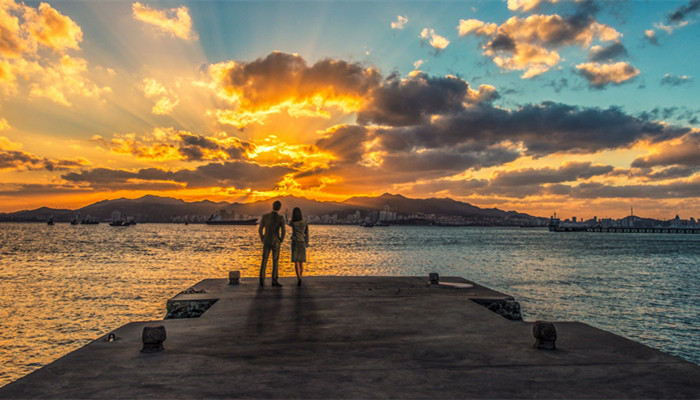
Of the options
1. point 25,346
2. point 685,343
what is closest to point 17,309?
point 25,346

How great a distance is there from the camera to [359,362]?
6000 millimetres

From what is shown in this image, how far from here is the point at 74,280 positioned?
3158cm

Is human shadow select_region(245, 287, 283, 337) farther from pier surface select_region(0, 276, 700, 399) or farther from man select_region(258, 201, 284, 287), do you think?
man select_region(258, 201, 284, 287)

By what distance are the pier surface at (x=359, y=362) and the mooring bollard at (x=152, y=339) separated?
151mm

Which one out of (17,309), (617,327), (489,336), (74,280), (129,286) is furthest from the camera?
(74,280)

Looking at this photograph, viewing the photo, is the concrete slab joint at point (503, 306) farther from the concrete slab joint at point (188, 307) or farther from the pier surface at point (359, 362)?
the concrete slab joint at point (188, 307)

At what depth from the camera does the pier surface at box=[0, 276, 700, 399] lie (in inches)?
193

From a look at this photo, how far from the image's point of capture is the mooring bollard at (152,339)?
21.3 ft

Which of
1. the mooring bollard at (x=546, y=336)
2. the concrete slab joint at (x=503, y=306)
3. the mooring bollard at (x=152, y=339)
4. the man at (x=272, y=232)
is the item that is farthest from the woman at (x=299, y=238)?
the mooring bollard at (x=546, y=336)

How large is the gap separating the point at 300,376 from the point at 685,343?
17218 mm

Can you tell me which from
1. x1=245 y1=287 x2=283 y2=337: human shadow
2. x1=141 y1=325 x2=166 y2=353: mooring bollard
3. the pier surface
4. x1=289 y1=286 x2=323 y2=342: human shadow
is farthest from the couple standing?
x1=141 y1=325 x2=166 y2=353: mooring bollard

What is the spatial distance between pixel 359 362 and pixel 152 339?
3151 mm

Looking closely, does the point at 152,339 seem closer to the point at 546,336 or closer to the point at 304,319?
the point at 304,319

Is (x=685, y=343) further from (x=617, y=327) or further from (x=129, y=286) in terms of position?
(x=129, y=286)
